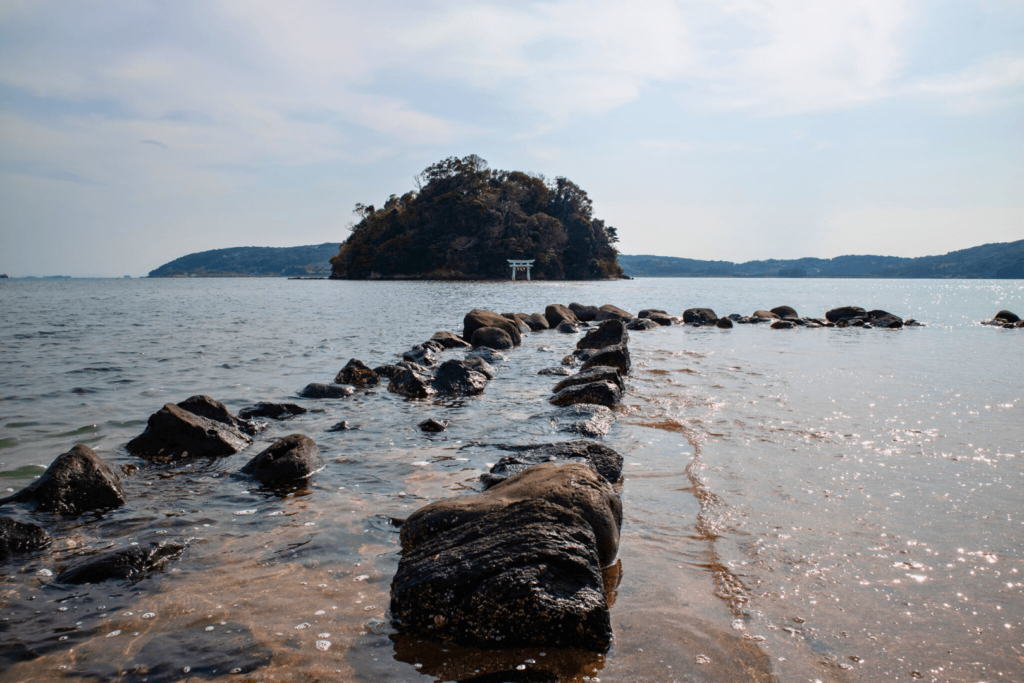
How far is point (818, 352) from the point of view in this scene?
54.4 ft

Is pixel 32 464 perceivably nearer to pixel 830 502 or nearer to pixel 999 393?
pixel 830 502

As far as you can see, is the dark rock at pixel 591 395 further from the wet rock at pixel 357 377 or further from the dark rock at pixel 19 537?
the dark rock at pixel 19 537

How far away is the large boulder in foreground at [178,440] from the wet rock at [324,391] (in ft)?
10.9

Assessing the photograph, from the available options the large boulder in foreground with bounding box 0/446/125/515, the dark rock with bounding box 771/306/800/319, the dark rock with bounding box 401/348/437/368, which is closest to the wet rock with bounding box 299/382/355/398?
the dark rock with bounding box 401/348/437/368

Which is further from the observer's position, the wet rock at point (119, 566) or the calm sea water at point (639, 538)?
the wet rock at point (119, 566)

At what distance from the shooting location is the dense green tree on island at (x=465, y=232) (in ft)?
319

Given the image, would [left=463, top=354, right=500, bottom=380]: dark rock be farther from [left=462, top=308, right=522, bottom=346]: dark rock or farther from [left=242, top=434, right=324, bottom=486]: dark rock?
[left=462, top=308, right=522, bottom=346]: dark rock

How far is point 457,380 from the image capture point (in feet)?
36.0

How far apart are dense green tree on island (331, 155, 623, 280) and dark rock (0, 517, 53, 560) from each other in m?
93.6

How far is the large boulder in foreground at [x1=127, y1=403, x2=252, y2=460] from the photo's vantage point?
6.67 m

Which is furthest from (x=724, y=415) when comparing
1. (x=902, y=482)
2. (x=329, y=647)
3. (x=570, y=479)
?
(x=329, y=647)

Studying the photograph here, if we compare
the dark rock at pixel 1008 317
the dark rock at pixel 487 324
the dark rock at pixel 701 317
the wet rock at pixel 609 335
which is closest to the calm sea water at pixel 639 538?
the wet rock at pixel 609 335

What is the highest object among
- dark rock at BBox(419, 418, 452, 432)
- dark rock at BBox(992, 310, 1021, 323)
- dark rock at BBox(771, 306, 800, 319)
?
dark rock at BBox(771, 306, 800, 319)

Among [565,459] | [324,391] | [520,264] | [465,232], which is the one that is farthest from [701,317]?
[465,232]
